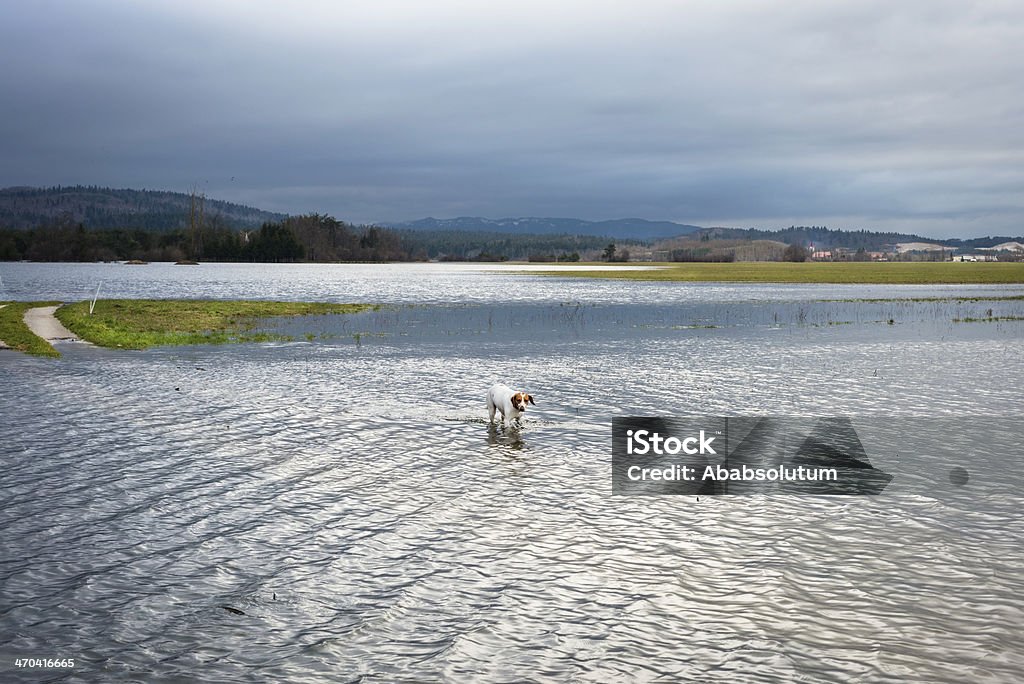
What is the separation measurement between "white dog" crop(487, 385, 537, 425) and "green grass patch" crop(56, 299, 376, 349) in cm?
2719

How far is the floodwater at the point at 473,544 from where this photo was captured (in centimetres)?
901

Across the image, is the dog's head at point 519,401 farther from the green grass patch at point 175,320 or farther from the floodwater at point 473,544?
the green grass patch at point 175,320

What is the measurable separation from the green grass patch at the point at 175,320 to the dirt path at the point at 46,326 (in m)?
0.56

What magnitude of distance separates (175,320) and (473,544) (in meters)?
50.1

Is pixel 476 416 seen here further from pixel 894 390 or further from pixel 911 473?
pixel 894 390

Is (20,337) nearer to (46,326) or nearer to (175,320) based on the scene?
(46,326)

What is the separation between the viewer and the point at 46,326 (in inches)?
1956

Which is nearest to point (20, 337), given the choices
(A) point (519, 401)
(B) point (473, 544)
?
(A) point (519, 401)

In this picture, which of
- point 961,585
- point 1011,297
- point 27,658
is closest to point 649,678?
point 961,585

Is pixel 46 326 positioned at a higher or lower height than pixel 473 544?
higher

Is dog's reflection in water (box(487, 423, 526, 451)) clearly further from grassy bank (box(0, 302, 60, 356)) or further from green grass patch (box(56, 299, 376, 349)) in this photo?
green grass patch (box(56, 299, 376, 349))

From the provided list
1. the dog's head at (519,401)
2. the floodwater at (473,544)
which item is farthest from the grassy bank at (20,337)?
the dog's head at (519,401)

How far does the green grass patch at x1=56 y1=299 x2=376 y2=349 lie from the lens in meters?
44.5

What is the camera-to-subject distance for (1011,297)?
89.9m
